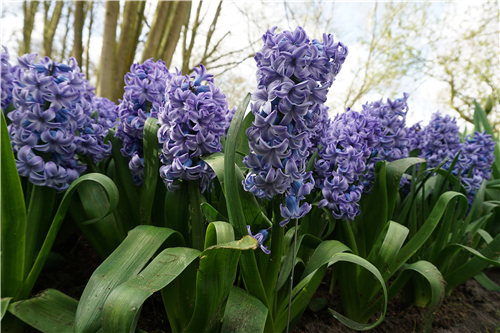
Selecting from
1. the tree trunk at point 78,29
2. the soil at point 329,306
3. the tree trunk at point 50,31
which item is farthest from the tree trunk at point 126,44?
the tree trunk at point 50,31

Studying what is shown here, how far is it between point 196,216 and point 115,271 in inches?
14.0

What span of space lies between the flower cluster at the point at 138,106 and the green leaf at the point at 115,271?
0.40 meters

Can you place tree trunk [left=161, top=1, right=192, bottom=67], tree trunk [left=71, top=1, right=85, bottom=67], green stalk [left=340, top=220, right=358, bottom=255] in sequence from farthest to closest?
tree trunk [left=71, top=1, right=85, bottom=67]
tree trunk [left=161, top=1, right=192, bottom=67]
green stalk [left=340, top=220, right=358, bottom=255]

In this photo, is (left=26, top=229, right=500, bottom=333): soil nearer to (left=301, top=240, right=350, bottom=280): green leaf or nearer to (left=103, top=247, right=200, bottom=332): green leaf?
(left=301, top=240, right=350, bottom=280): green leaf

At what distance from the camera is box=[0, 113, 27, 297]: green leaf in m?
1.23

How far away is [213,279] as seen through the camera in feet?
3.10

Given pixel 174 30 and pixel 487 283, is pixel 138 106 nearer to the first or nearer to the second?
pixel 487 283

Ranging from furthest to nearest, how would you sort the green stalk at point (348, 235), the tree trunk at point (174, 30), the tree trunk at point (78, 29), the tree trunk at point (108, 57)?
the tree trunk at point (78, 29) < the tree trunk at point (174, 30) < the tree trunk at point (108, 57) < the green stalk at point (348, 235)

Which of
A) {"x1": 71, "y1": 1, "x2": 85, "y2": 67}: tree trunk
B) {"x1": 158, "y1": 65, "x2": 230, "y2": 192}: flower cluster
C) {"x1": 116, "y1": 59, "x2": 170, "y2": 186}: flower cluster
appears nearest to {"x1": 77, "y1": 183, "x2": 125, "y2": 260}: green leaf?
{"x1": 116, "y1": 59, "x2": 170, "y2": 186}: flower cluster

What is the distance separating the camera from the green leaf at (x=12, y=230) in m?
1.23

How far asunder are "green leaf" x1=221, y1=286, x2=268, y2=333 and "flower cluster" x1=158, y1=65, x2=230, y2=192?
0.48 meters

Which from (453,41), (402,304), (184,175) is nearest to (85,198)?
(184,175)

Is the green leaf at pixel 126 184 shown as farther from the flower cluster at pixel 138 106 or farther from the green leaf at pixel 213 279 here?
the green leaf at pixel 213 279

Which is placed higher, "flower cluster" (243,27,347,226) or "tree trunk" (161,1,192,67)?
"tree trunk" (161,1,192,67)
